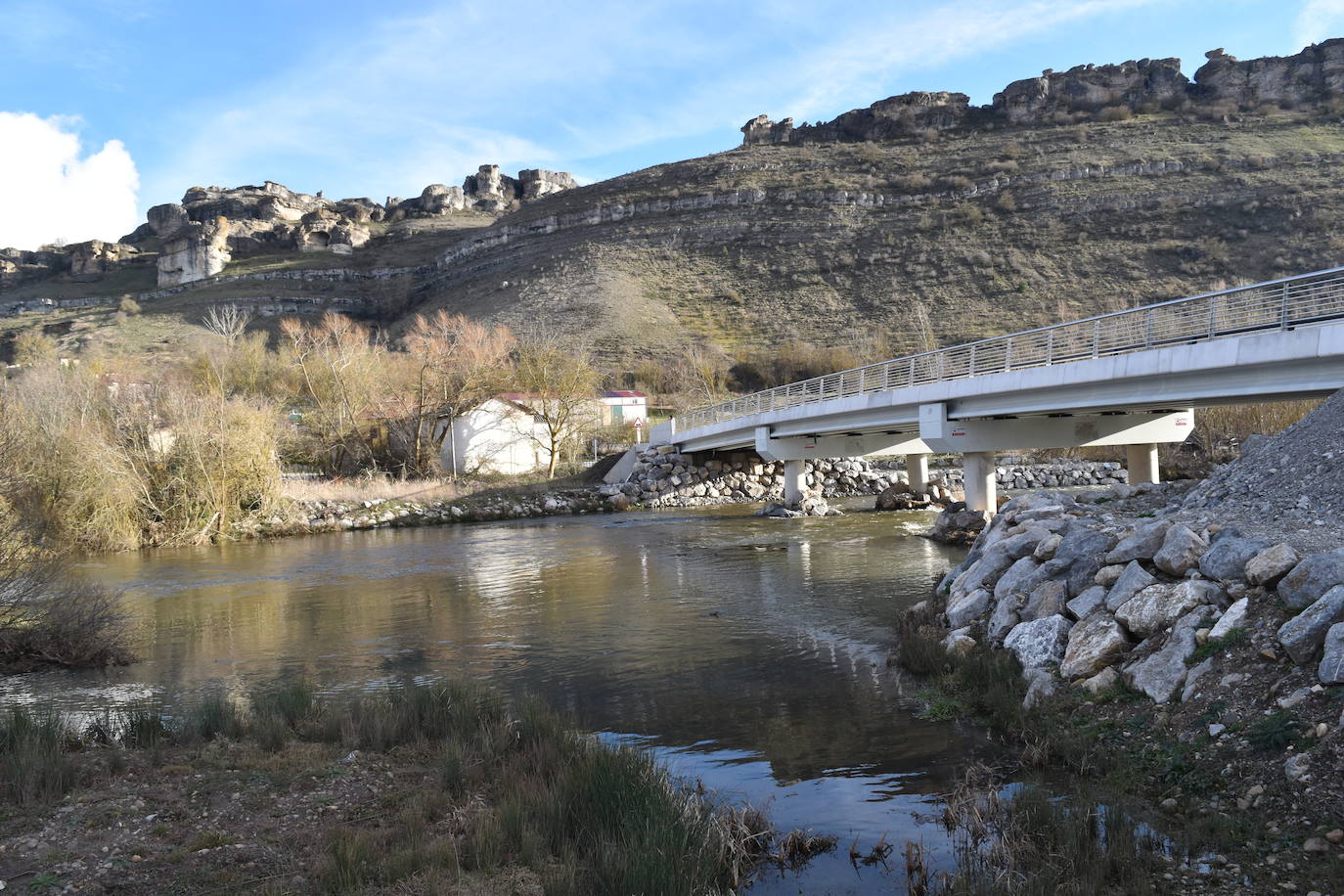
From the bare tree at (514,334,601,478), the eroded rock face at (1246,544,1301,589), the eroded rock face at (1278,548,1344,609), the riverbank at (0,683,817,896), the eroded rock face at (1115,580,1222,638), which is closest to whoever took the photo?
the riverbank at (0,683,817,896)

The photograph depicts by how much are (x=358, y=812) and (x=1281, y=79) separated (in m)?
124

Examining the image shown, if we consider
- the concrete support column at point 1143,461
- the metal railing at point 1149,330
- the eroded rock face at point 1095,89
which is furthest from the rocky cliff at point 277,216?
the concrete support column at point 1143,461

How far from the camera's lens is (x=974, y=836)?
5891mm

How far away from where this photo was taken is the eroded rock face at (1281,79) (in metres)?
95.6

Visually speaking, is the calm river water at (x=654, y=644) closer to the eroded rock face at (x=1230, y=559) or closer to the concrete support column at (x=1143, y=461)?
the eroded rock face at (x=1230, y=559)

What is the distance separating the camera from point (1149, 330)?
59.8 ft

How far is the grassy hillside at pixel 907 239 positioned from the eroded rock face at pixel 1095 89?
22.3 feet

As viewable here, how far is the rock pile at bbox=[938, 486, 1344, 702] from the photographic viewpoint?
689 centimetres

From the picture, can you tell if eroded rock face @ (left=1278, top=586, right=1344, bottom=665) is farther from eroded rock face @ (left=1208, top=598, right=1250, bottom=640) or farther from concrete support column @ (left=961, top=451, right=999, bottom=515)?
concrete support column @ (left=961, top=451, right=999, bottom=515)

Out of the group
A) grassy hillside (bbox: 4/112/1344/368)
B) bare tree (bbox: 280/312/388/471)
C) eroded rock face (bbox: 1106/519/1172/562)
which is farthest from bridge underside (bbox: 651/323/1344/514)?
grassy hillside (bbox: 4/112/1344/368)

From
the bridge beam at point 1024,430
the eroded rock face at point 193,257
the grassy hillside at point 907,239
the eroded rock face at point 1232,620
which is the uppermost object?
the eroded rock face at point 193,257

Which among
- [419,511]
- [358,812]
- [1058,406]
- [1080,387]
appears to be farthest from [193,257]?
[358,812]

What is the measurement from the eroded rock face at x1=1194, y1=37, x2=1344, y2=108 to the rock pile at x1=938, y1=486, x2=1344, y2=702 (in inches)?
4344

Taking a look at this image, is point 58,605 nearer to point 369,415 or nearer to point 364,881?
point 364,881
